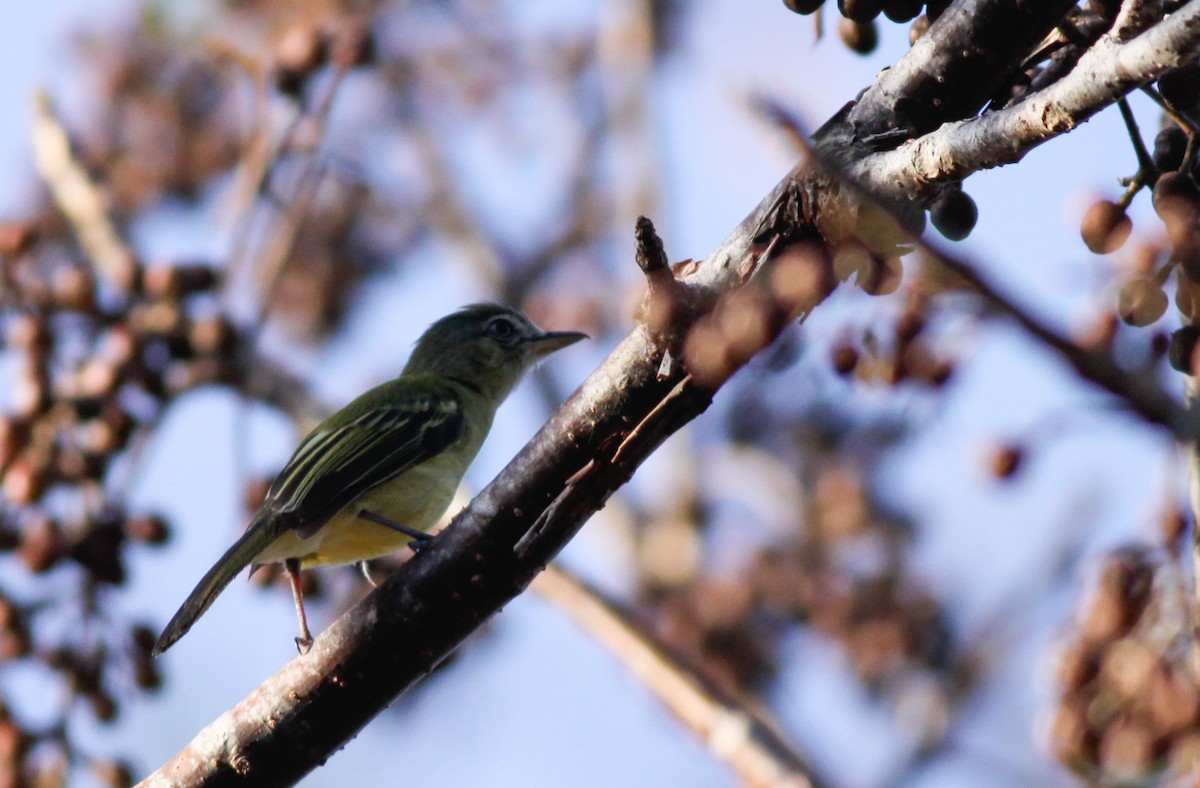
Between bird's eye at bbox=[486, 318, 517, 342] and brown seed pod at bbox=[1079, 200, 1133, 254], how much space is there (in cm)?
442

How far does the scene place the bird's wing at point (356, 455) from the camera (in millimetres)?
4730

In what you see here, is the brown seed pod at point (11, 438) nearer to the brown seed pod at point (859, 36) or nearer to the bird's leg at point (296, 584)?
the bird's leg at point (296, 584)

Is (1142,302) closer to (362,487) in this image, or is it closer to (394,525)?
(394,525)

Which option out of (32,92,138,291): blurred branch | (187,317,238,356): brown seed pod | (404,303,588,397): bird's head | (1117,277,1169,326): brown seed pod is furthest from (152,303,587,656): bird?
(1117,277,1169,326): brown seed pod

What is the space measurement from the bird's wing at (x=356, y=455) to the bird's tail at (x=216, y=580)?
0.33 ft

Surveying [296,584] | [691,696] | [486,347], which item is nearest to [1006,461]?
[691,696]

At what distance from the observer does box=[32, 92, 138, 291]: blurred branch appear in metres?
5.73

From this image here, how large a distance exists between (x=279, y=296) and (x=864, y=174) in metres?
7.21

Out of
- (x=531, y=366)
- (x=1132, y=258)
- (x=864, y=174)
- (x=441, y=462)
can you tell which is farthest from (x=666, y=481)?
(x=864, y=174)

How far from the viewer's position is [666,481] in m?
9.05

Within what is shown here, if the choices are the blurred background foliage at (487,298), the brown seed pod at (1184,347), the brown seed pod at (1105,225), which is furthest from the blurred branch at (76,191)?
the brown seed pod at (1184,347)

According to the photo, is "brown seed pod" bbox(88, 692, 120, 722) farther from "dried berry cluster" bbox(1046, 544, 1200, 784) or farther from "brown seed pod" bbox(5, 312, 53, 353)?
"dried berry cluster" bbox(1046, 544, 1200, 784)

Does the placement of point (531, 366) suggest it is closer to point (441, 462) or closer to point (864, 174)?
point (441, 462)

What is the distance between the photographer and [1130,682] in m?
3.42
